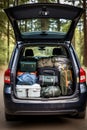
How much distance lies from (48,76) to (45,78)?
0.08 m

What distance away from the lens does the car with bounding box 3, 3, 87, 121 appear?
23.1 feet

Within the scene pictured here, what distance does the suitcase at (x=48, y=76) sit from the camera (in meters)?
7.62

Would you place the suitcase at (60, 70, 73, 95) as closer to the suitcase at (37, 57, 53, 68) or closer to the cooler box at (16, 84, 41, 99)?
the suitcase at (37, 57, 53, 68)

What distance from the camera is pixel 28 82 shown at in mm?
7406

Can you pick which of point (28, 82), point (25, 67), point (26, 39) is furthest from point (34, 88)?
point (26, 39)

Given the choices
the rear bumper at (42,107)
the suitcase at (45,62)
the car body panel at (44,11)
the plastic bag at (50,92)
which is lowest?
the rear bumper at (42,107)

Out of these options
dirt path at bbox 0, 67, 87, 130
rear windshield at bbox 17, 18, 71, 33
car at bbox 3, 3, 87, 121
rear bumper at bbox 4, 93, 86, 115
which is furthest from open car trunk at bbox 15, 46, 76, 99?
rear windshield at bbox 17, 18, 71, 33

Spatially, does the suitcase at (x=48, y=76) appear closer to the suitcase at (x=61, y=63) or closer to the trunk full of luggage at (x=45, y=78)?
the trunk full of luggage at (x=45, y=78)

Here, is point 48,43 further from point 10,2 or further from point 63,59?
point 10,2

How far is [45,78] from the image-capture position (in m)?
7.62

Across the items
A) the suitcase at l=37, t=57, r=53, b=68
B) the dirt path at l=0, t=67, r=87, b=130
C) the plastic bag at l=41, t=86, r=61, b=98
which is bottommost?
the dirt path at l=0, t=67, r=87, b=130

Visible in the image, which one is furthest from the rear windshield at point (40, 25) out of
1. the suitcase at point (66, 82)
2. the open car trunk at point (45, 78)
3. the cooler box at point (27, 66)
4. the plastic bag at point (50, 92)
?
the plastic bag at point (50, 92)

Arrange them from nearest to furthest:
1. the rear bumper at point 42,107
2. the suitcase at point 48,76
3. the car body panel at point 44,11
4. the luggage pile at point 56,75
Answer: the rear bumper at point 42,107
the car body panel at point 44,11
the luggage pile at point 56,75
the suitcase at point 48,76

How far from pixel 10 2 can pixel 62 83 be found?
32310 mm
